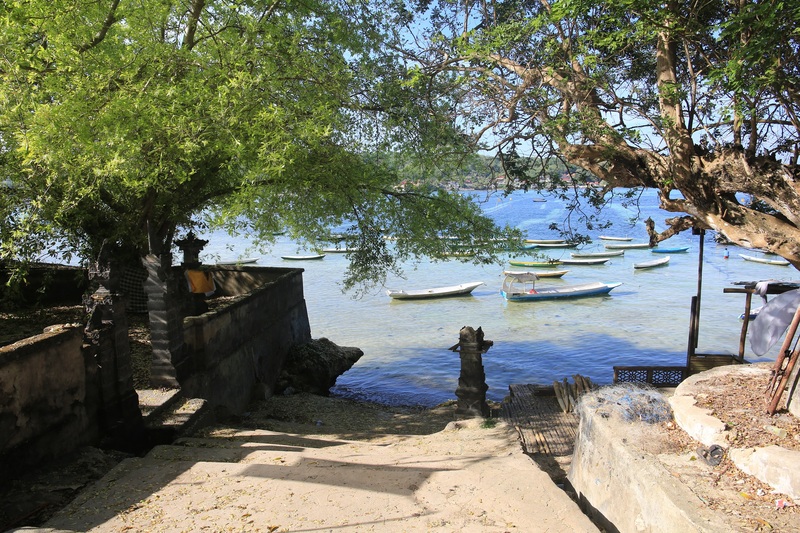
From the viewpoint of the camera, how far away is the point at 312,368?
590 inches

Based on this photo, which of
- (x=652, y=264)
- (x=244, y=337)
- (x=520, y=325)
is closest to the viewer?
(x=244, y=337)

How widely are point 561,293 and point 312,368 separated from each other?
59.5 feet

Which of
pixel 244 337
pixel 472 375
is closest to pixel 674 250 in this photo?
pixel 472 375

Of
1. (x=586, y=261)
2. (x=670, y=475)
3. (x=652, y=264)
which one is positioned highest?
(x=670, y=475)

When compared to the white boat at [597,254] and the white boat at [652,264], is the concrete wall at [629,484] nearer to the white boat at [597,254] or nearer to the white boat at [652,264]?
the white boat at [652,264]

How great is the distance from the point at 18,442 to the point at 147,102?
15.0 feet

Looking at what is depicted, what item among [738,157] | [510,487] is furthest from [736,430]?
[738,157]

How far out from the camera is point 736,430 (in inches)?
224

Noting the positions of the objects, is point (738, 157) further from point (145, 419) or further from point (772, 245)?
point (145, 419)

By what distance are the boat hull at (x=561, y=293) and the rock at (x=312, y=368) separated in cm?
1487

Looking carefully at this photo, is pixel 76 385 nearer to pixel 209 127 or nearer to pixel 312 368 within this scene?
pixel 209 127

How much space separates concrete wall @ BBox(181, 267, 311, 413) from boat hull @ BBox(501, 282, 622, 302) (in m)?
15.3

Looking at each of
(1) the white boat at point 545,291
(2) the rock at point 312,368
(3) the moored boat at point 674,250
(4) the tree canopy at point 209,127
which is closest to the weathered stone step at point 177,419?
(4) the tree canopy at point 209,127

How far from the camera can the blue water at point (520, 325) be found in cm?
1864
